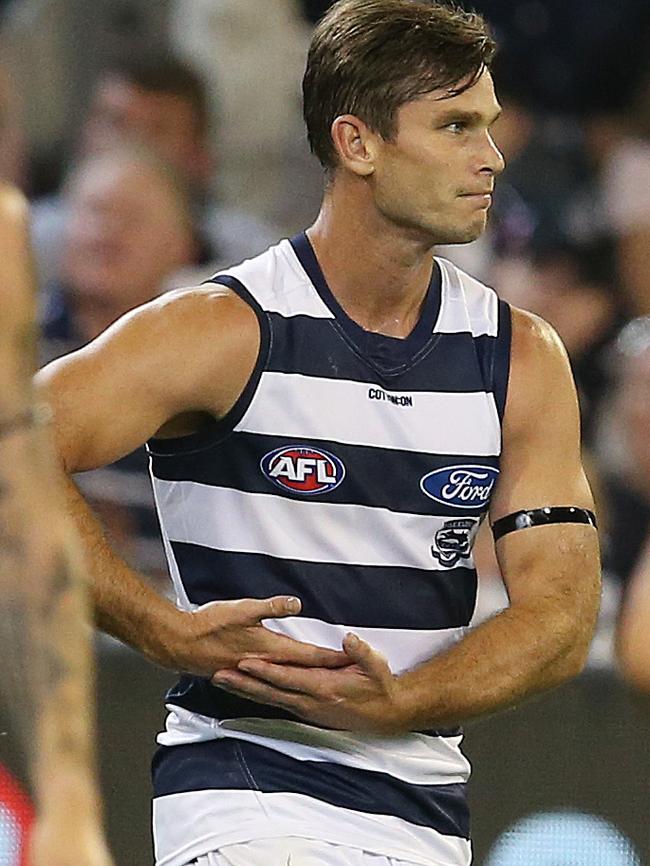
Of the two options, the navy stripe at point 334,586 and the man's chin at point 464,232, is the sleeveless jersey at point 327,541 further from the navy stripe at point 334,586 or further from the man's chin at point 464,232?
the man's chin at point 464,232

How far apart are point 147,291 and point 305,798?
99.7 inches

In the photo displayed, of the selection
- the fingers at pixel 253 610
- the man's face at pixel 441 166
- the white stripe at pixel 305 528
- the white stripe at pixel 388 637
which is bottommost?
the white stripe at pixel 388 637

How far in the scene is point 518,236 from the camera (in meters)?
5.30

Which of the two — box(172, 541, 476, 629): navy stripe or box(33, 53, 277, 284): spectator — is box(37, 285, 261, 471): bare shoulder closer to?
box(172, 541, 476, 629): navy stripe

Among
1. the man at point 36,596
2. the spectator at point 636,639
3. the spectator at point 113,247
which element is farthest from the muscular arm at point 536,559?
the spectator at point 113,247

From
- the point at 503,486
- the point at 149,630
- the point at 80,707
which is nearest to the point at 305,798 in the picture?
the point at 149,630

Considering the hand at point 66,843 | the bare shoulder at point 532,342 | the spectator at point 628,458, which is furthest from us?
the spectator at point 628,458

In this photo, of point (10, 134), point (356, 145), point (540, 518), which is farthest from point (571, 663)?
point (10, 134)

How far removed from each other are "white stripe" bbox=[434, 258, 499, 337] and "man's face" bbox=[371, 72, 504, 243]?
0.13 m

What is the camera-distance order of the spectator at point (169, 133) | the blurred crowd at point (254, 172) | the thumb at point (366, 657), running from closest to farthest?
the thumb at point (366, 657) → the blurred crowd at point (254, 172) → the spectator at point (169, 133)

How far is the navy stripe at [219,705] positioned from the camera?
2.88m

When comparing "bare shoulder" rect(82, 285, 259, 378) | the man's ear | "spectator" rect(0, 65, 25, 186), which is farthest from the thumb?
"spectator" rect(0, 65, 25, 186)

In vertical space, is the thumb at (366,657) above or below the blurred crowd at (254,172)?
below

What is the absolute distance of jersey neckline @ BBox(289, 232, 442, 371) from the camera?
117 inches
